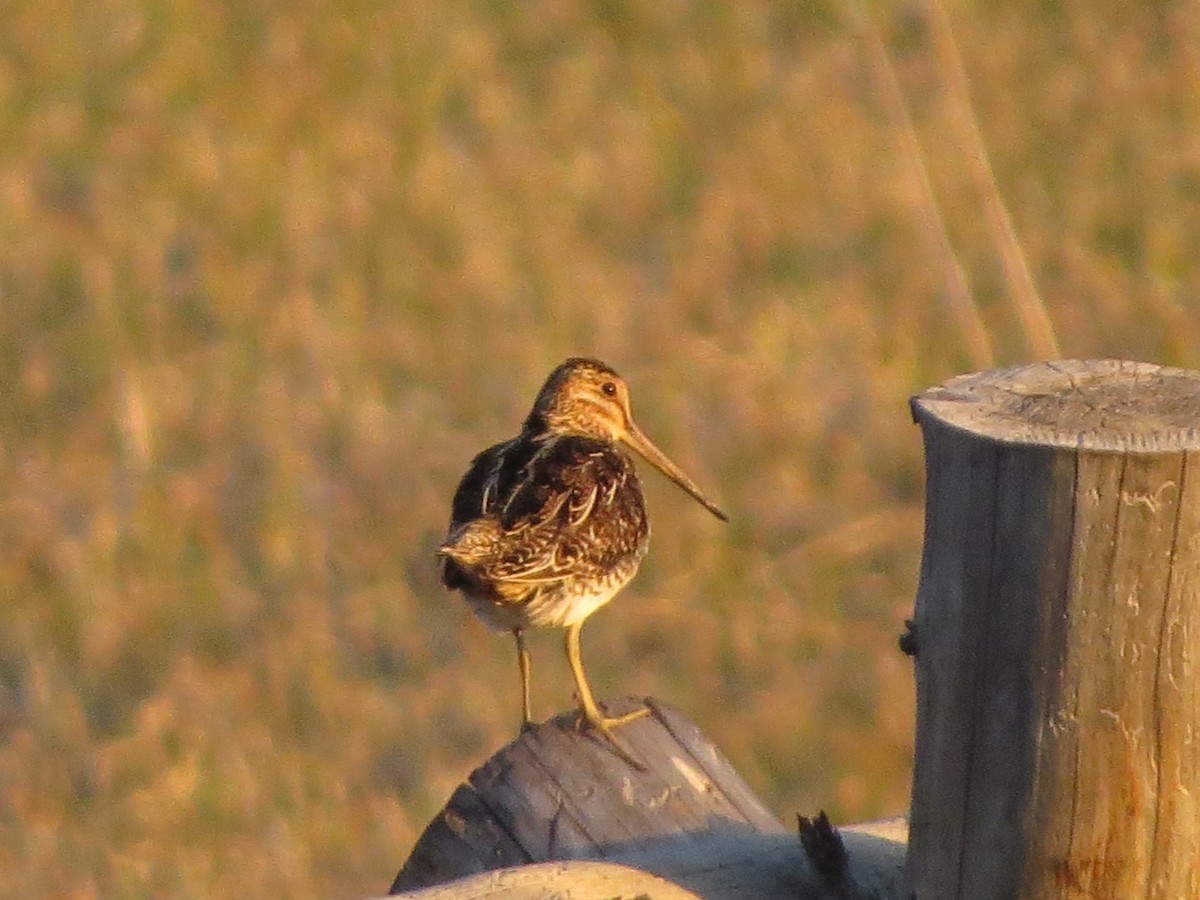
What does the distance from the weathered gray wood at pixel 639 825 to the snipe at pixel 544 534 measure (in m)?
0.85

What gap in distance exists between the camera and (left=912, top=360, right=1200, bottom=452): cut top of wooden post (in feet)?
10.5

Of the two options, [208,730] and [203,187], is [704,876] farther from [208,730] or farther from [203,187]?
[203,187]

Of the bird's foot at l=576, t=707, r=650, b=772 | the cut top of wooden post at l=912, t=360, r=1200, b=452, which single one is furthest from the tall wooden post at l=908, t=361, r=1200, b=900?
the bird's foot at l=576, t=707, r=650, b=772

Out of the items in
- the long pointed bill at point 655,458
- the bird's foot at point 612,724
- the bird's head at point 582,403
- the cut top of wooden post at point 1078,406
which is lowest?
the bird's foot at point 612,724

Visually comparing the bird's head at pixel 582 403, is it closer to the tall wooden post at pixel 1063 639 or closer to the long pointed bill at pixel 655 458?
the long pointed bill at pixel 655 458

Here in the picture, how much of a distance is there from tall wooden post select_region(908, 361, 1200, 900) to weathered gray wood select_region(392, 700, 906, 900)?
0.32 meters

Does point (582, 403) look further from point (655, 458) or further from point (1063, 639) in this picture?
point (1063, 639)

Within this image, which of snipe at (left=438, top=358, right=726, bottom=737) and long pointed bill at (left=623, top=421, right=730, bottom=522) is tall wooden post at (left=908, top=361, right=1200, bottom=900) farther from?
long pointed bill at (left=623, top=421, right=730, bottom=522)

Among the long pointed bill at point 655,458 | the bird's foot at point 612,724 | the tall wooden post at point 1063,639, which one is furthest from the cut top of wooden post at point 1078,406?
the long pointed bill at point 655,458

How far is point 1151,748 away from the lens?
3264mm

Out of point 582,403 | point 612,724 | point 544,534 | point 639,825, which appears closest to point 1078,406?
point 639,825

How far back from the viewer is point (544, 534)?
5301mm

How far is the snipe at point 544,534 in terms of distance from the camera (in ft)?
17.1

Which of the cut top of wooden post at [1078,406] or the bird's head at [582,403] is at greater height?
the cut top of wooden post at [1078,406]
